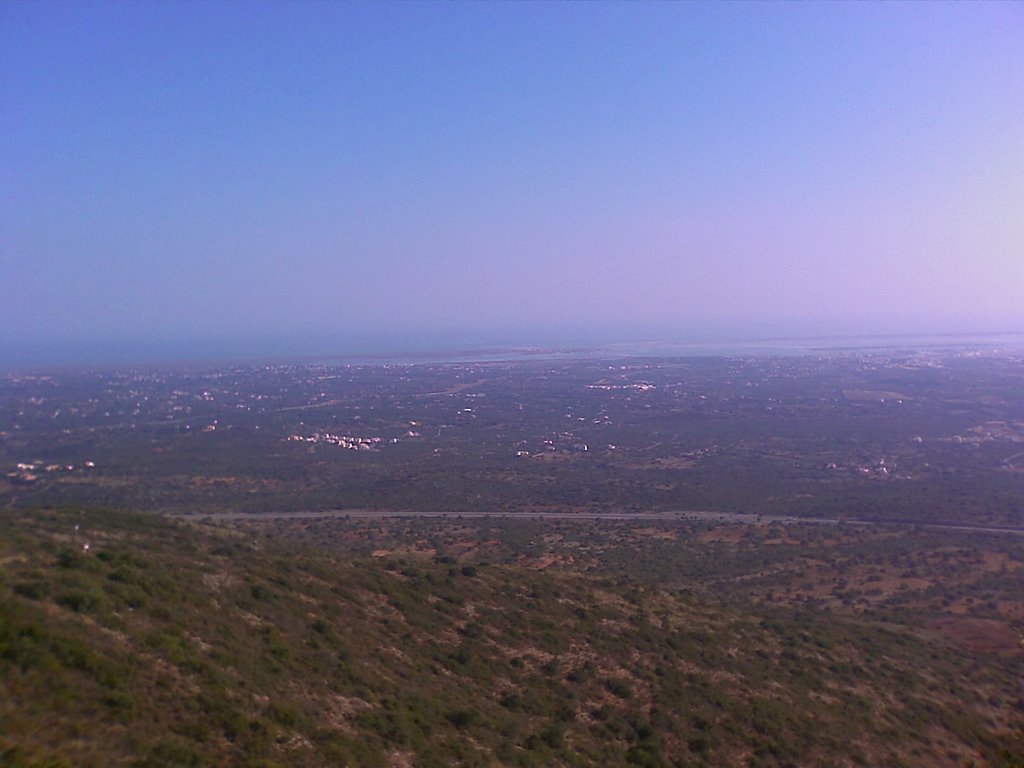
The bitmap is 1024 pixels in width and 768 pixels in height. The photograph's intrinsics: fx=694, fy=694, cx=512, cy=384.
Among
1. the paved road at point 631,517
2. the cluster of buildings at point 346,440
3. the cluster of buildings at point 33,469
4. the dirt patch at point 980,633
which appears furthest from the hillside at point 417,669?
the cluster of buildings at point 346,440

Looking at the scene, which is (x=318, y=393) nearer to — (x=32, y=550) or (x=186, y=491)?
(x=186, y=491)

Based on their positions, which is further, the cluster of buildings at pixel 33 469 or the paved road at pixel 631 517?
the paved road at pixel 631 517

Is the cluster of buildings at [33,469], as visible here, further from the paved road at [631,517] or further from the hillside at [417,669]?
the hillside at [417,669]

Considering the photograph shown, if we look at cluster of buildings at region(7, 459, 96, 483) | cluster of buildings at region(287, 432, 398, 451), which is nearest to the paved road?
cluster of buildings at region(7, 459, 96, 483)

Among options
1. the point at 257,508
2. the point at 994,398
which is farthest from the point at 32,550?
the point at 994,398

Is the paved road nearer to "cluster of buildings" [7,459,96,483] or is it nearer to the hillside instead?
"cluster of buildings" [7,459,96,483]

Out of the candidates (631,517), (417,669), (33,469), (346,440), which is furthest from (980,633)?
(346,440)
